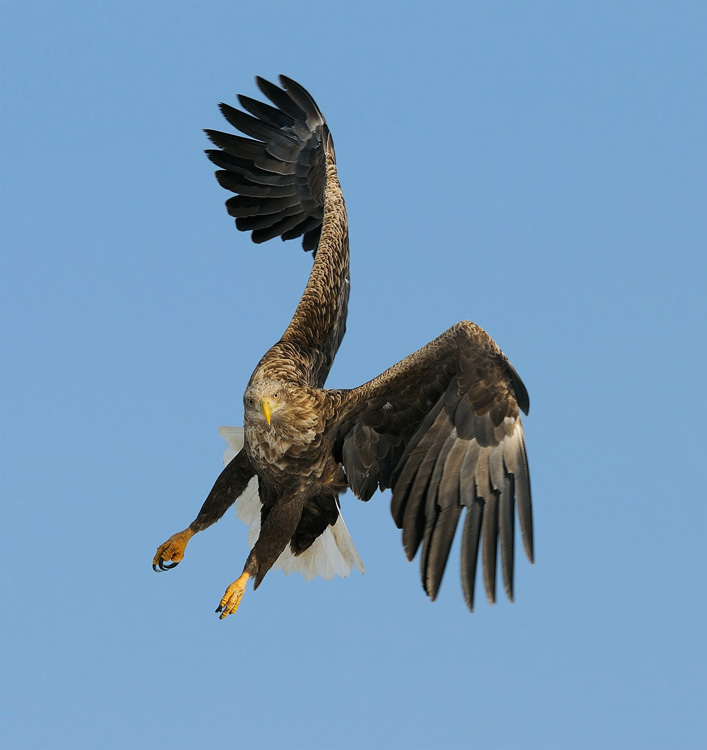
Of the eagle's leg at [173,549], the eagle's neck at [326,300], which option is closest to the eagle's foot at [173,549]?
the eagle's leg at [173,549]

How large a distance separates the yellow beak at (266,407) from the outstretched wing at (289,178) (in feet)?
4.25

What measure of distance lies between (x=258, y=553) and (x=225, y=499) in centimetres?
56

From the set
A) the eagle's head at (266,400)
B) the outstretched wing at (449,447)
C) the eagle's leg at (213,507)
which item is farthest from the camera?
the eagle's leg at (213,507)

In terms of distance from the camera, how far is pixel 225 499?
23.7 feet

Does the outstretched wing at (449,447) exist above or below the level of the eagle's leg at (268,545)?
above

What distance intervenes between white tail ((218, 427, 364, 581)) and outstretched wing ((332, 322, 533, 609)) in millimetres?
1158

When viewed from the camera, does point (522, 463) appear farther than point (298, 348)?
No

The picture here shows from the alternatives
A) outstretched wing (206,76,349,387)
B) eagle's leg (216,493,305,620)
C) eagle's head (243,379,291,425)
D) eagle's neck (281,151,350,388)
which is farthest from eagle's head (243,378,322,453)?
outstretched wing (206,76,349,387)

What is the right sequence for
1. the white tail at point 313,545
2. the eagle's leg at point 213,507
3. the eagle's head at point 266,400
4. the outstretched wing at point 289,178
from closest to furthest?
the eagle's head at point 266,400 < the eagle's leg at point 213,507 < the white tail at point 313,545 < the outstretched wing at point 289,178

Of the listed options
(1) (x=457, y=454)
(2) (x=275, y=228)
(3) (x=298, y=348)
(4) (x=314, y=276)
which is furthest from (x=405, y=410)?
(2) (x=275, y=228)

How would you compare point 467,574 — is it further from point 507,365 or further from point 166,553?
point 166,553

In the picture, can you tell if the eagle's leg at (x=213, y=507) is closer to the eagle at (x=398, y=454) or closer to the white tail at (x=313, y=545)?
the eagle at (x=398, y=454)

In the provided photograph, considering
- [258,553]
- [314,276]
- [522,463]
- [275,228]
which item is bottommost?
[258,553]

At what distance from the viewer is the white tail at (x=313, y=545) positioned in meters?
7.94
